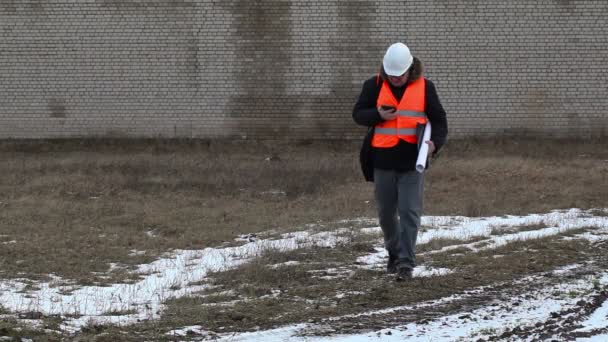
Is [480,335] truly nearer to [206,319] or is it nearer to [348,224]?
[206,319]

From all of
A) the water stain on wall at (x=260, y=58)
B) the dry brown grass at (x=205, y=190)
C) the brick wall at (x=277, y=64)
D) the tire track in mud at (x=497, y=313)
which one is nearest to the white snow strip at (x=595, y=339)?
the tire track in mud at (x=497, y=313)

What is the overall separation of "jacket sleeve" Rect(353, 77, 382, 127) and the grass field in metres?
1.32

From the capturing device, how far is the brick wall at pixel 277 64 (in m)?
19.2

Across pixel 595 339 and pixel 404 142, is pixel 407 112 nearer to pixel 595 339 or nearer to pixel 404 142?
pixel 404 142

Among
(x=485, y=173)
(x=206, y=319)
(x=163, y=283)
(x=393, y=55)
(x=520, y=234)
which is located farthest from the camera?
(x=485, y=173)

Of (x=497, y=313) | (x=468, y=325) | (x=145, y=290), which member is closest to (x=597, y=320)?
(x=497, y=313)

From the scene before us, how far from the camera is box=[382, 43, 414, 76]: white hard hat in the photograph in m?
6.20

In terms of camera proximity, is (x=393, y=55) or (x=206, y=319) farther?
(x=393, y=55)

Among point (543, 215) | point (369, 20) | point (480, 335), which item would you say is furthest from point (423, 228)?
point (369, 20)

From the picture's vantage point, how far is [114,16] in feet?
64.6

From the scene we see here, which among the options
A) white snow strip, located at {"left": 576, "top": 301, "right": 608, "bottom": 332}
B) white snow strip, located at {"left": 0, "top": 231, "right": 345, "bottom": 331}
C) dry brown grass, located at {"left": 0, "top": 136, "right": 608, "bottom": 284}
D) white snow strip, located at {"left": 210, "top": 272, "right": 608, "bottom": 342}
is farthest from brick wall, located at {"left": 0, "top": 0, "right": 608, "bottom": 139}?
white snow strip, located at {"left": 576, "top": 301, "right": 608, "bottom": 332}

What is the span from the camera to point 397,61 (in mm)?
6203

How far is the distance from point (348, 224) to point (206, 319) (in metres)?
5.08

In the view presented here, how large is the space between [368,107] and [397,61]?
0.49 metres
